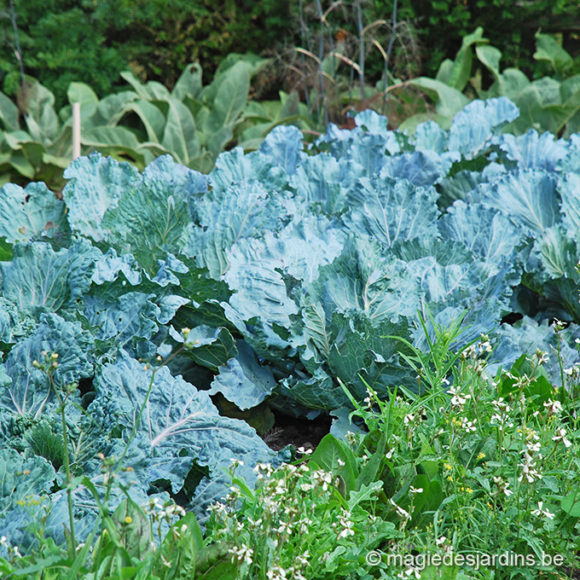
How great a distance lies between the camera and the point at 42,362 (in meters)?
1.97

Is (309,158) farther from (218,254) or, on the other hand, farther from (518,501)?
(518,501)

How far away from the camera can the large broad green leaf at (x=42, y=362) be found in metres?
1.96

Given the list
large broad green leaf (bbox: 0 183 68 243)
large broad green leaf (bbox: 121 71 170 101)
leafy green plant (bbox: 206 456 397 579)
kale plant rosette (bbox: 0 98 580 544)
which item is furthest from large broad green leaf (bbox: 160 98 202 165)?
leafy green plant (bbox: 206 456 397 579)

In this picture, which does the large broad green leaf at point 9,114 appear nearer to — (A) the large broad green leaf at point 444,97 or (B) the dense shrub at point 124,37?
(B) the dense shrub at point 124,37

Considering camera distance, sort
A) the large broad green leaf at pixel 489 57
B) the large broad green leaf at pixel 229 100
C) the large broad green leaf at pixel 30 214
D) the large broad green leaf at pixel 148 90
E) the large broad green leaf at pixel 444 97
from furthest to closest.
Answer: the large broad green leaf at pixel 489 57 < the large broad green leaf at pixel 148 90 < the large broad green leaf at pixel 229 100 < the large broad green leaf at pixel 444 97 < the large broad green leaf at pixel 30 214

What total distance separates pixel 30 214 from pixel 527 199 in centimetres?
201

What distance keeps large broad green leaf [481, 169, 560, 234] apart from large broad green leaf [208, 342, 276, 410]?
4.17 ft

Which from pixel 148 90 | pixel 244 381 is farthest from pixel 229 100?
pixel 244 381

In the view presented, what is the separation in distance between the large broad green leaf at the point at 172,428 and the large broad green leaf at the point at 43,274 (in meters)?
0.31

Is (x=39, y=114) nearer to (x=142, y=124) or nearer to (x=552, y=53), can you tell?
(x=142, y=124)

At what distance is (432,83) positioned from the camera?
577 centimetres

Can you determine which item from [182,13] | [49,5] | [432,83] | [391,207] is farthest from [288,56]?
[391,207]

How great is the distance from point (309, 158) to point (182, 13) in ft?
15.6

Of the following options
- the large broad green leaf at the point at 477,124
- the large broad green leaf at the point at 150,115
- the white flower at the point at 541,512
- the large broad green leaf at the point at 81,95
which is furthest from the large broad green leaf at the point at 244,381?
the large broad green leaf at the point at 81,95
